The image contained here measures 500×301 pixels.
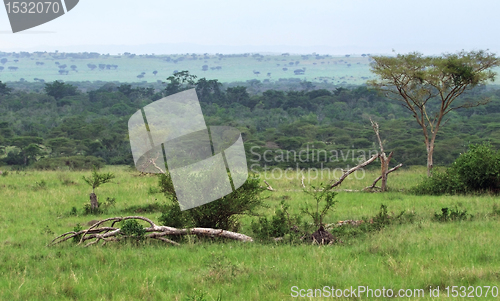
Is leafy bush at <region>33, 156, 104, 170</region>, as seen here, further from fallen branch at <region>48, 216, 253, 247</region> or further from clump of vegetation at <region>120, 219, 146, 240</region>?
clump of vegetation at <region>120, 219, 146, 240</region>

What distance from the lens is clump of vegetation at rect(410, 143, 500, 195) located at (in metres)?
11.9

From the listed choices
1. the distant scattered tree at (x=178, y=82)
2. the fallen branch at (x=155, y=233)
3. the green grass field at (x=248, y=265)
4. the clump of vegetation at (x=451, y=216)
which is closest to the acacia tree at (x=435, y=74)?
the clump of vegetation at (x=451, y=216)

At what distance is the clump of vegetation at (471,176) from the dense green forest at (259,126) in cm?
806

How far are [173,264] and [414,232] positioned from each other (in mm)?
3413

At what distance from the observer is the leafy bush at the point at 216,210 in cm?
772

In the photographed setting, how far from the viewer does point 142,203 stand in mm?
11703

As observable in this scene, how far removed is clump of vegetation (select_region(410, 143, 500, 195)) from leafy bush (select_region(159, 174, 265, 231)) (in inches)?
254

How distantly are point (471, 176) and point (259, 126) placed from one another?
149ft

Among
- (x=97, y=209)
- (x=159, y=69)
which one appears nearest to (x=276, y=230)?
(x=97, y=209)

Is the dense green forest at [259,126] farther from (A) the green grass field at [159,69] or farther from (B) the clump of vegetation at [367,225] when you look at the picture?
(A) the green grass field at [159,69]

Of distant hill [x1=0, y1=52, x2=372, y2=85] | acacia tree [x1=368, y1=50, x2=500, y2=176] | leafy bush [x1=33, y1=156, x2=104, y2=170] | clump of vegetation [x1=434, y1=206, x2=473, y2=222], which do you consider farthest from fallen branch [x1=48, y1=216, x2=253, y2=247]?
distant hill [x1=0, y1=52, x2=372, y2=85]

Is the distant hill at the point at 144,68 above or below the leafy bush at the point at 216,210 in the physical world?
below

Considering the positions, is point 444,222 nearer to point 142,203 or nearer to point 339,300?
point 339,300

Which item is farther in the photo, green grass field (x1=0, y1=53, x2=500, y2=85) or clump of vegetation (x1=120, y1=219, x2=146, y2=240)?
green grass field (x1=0, y1=53, x2=500, y2=85)
